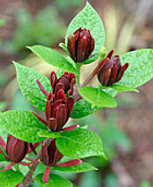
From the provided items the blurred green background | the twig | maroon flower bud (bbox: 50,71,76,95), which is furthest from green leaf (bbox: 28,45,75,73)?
the twig

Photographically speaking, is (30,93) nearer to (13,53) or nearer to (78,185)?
(78,185)

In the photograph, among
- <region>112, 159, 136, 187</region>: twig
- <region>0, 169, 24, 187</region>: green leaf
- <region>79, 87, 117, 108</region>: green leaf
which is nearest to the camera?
<region>79, 87, 117, 108</region>: green leaf

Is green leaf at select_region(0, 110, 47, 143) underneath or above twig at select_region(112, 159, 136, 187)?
above

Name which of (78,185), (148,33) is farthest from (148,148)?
(148,33)

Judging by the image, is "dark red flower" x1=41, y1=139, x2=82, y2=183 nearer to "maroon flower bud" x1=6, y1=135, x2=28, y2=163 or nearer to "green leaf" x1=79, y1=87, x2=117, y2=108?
"maroon flower bud" x1=6, y1=135, x2=28, y2=163

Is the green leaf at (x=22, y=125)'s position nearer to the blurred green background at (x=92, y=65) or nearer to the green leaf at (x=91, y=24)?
the green leaf at (x=91, y=24)

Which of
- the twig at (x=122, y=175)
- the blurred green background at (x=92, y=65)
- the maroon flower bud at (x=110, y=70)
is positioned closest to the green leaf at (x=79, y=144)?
the maroon flower bud at (x=110, y=70)

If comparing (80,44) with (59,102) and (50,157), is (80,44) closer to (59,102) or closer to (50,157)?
(59,102)

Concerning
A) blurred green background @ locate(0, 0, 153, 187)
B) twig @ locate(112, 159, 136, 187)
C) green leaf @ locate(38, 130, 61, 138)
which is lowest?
twig @ locate(112, 159, 136, 187)
